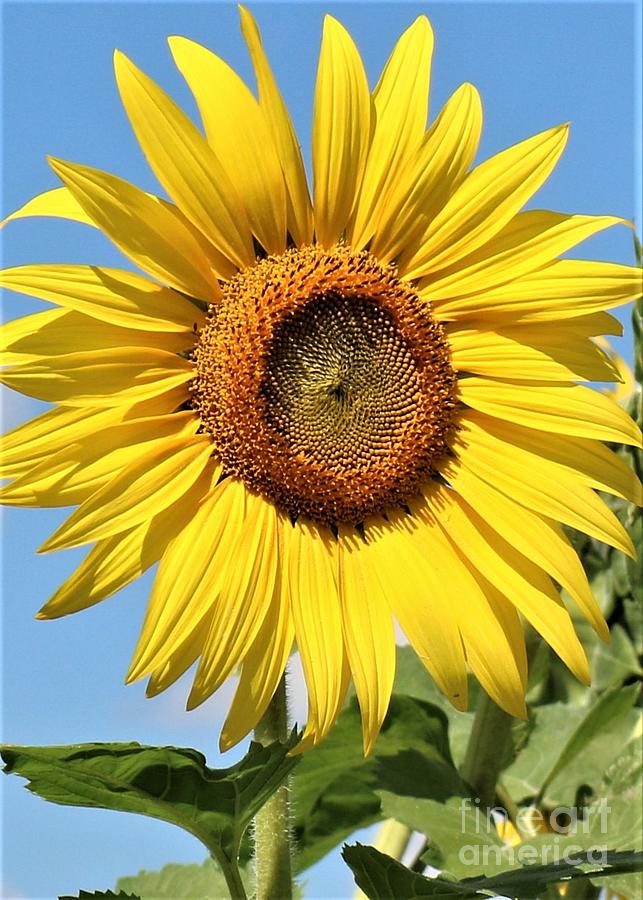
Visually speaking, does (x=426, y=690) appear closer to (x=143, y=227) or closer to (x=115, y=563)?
(x=115, y=563)

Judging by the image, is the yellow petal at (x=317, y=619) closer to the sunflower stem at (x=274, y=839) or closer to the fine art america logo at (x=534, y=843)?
the sunflower stem at (x=274, y=839)

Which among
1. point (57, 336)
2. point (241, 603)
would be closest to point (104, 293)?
point (57, 336)

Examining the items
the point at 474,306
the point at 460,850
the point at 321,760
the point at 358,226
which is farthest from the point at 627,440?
the point at 321,760

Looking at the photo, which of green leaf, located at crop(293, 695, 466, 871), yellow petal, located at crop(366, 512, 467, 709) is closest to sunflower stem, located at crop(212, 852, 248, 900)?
yellow petal, located at crop(366, 512, 467, 709)

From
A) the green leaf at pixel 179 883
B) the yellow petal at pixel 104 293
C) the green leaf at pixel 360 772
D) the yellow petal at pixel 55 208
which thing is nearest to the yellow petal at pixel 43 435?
the yellow petal at pixel 104 293

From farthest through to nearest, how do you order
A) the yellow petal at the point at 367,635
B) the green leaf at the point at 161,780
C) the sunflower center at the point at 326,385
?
the sunflower center at the point at 326,385, the yellow petal at the point at 367,635, the green leaf at the point at 161,780

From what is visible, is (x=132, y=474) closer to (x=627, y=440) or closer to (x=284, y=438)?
(x=284, y=438)

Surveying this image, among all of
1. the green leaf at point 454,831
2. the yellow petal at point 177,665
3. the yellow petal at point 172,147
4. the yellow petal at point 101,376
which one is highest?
the yellow petal at point 172,147
